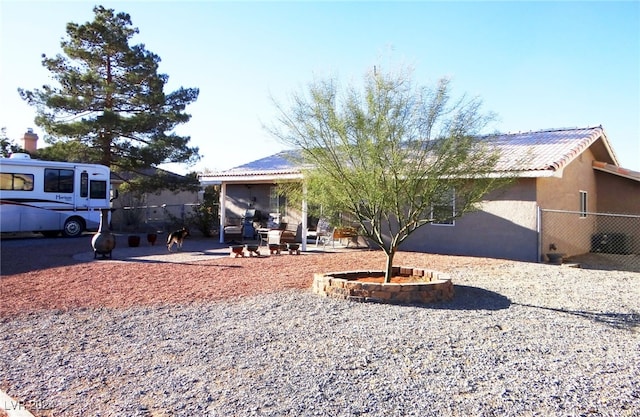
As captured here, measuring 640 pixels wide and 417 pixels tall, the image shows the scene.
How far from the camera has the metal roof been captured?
9688 mm

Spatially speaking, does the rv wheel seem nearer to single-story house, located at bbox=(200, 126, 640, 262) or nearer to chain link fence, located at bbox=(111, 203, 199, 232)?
chain link fence, located at bbox=(111, 203, 199, 232)

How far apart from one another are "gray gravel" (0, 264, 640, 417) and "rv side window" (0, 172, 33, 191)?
13.0 m

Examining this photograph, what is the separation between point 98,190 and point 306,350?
1708 cm

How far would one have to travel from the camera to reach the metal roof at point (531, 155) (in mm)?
9688

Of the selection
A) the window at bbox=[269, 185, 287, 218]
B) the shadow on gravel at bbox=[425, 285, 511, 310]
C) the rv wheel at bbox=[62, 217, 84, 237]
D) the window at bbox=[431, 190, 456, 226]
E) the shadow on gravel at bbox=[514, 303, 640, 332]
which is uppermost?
the window at bbox=[269, 185, 287, 218]

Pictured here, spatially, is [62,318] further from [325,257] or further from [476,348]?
[325,257]

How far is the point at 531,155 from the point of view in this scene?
10.5 metres

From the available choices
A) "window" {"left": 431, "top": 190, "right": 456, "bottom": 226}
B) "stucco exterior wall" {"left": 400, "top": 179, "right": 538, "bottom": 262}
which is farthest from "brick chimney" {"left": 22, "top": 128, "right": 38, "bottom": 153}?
"window" {"left": 431, "top": 190, "right": 456, "bottom": 226}

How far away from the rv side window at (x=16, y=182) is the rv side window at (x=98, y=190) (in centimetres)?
221

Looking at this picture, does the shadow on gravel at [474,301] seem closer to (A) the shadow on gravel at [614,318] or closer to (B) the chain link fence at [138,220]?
(A) the shadow on gravel at [614,318]

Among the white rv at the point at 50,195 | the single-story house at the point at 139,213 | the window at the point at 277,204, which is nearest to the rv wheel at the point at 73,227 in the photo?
the white rv at the point at 50,195

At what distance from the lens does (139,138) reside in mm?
22609

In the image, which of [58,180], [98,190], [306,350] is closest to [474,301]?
[306,350]

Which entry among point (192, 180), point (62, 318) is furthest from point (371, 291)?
point (192, 180)
